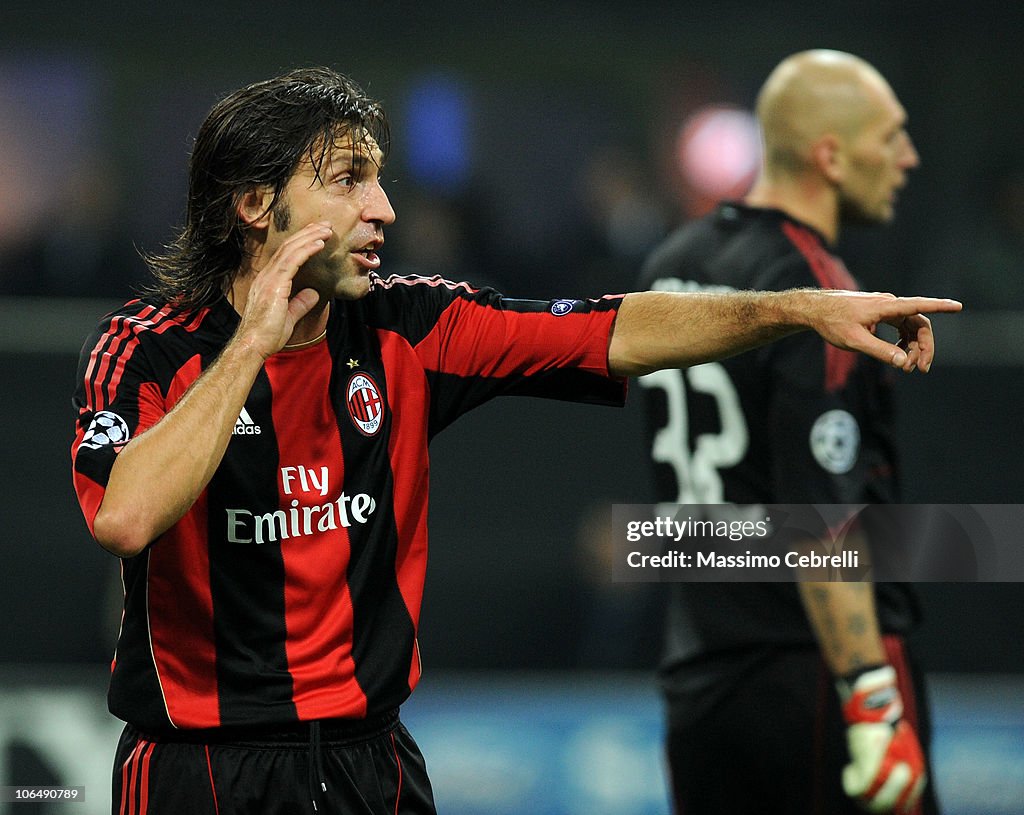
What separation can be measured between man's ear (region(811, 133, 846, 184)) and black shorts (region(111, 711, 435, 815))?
2.32m

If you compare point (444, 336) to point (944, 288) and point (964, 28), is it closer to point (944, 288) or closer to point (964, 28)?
point (944, 288)

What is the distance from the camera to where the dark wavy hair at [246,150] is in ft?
9.31

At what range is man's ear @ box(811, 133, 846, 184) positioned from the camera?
4.35 m

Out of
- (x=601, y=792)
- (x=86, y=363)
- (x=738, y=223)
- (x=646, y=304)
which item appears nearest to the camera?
(x=86, y=363)

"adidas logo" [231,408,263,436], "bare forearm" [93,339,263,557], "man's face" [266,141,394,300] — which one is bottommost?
"bare forearm" [93,339,263,557]

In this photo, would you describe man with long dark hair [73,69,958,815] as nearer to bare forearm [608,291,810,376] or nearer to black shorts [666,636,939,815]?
bare forearm [608,291,810,376]

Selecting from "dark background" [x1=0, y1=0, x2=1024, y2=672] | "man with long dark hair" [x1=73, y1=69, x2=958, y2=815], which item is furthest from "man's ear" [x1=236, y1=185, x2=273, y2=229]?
"dark background" [x1=0, y1=0, x2=1024, y2=672]

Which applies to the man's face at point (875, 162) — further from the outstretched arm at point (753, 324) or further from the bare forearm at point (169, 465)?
the bare forearm at point (169, 465)

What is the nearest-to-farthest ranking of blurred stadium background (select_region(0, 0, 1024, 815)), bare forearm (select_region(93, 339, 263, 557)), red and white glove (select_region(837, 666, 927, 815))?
bare forearm (select_region(93, 339, 263, 557))
red and white glove (select_region(837, 666, 927, 815))
blurred stadium background (select_region(0, 0, 1024, 815))

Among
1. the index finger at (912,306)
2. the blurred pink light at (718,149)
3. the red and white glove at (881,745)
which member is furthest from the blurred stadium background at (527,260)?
the index finger at (912,306)

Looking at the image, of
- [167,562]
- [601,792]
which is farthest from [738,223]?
[601,792]

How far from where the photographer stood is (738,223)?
427 centimetres

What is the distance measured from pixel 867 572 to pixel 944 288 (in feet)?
15.0

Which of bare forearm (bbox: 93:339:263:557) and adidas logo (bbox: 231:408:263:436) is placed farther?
adidas logo (bbox: 231:408:263:436)
